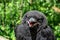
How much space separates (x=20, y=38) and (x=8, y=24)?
42.8 inches

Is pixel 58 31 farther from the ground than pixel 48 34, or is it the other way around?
pixel 48 34

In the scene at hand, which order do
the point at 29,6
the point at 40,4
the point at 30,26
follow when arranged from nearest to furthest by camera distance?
the point at 30,26 → the point at 29,6 → the point at 40,4

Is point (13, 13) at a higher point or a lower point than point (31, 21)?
lower

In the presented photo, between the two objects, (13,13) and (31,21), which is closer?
(31,21)

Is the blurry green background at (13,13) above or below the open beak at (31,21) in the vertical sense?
below

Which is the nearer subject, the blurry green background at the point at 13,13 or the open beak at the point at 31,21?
the open beak at the point at 31,21

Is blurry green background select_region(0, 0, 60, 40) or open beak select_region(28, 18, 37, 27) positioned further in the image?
blurry green background select_region(0, 0, 60, 40)

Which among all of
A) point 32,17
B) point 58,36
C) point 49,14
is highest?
point 32,17

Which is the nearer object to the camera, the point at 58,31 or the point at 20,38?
the point at 20,38

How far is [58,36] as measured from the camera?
4969mm

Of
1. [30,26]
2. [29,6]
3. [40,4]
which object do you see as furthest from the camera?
[40,4]

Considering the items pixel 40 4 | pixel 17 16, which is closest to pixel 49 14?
pixel 40 4

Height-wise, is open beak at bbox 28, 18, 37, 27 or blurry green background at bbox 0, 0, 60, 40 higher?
open beak at bbox 28, 18, 37, 27

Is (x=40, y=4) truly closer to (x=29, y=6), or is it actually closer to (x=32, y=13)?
(x=29, y=6)
